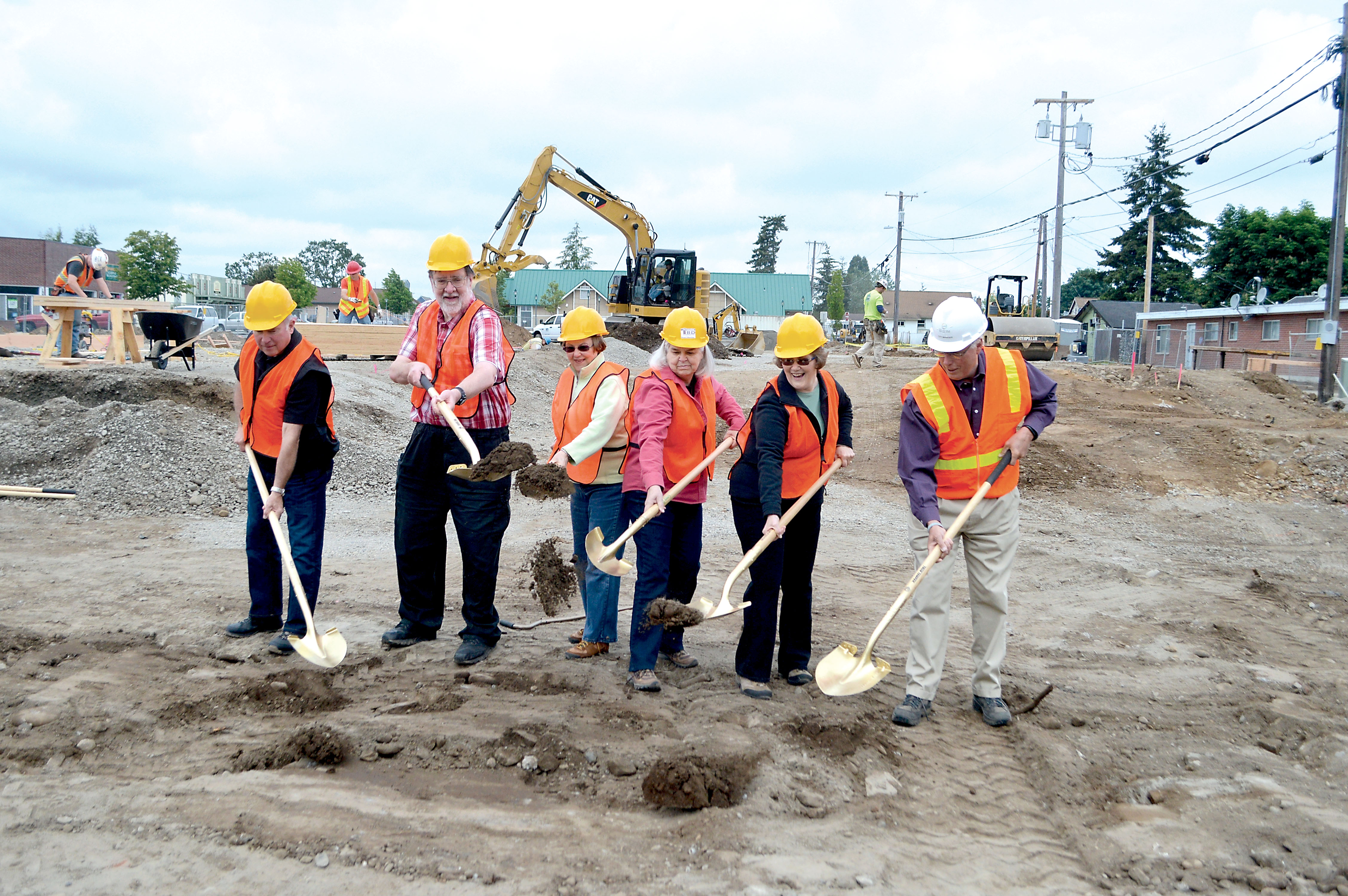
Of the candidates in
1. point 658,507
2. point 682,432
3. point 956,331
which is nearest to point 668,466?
point 682,432

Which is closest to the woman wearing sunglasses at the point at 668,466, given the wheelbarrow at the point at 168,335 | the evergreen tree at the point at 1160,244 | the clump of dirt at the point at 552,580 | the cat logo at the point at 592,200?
the clump of dirt at the point at 552,580

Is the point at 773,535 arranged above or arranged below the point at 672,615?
above

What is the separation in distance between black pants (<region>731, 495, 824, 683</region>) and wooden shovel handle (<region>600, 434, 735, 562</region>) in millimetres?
261

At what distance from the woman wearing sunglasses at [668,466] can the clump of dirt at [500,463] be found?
53cm

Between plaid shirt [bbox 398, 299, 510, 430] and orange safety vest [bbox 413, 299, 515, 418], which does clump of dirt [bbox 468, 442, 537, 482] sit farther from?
orange safety vest [bbox 413, 299, 515, 418]

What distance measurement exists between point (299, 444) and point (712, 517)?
16.6 ft

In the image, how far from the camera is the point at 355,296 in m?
17.6

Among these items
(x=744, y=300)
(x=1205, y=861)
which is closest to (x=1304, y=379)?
(x=1205, y=861)

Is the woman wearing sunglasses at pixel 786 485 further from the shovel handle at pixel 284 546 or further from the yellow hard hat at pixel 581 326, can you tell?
the shovel handle at pixel 284 546

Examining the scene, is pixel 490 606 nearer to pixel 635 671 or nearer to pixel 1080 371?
pixel 635 671

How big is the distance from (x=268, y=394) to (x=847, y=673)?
10.9 feet

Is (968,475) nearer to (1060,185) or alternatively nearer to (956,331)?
(956,331)

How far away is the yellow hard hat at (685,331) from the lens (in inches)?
180

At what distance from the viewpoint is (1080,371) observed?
21719 millimetres
